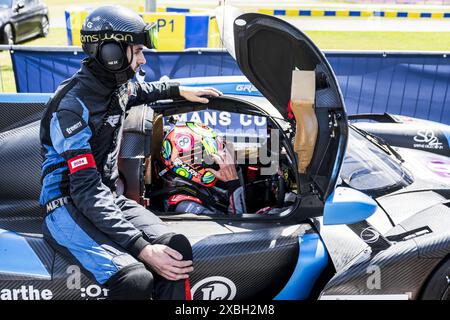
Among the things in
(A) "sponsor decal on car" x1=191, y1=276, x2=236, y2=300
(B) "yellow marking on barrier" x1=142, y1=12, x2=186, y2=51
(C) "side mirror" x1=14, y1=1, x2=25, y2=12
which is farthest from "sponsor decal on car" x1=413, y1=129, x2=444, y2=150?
(C) "side mirror" x1=14, y1=1, x2=25, y2=12

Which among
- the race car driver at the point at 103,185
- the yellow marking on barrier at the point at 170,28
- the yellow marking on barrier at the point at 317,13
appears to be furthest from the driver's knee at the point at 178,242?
the yellow marking on barrier at the point at 317,13

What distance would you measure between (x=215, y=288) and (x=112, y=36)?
1.33m

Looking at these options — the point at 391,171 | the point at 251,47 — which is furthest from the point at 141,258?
the point at 391,171

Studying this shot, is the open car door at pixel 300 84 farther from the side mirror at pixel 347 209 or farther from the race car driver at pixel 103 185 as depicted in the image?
the race car driver at pixel 103 185

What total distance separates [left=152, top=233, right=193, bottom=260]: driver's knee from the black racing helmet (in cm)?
85

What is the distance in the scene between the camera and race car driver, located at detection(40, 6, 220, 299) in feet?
8.05

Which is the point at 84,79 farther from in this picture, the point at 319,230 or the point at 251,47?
the point at 319,230

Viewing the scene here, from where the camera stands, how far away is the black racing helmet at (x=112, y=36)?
2.55 meters

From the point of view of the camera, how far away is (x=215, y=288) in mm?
2631

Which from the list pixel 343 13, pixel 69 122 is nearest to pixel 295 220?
pixel 69 122

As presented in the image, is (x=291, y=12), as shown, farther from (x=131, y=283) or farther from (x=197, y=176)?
(x=131, y=283)

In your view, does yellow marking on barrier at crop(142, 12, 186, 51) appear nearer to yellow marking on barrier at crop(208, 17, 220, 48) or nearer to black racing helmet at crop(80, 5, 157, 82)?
yellow marking on barrier at crop(208, 17, 220, 48)

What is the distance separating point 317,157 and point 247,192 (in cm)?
71

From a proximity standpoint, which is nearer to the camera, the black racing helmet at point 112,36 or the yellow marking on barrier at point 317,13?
the black racing helmet at point 112,36
